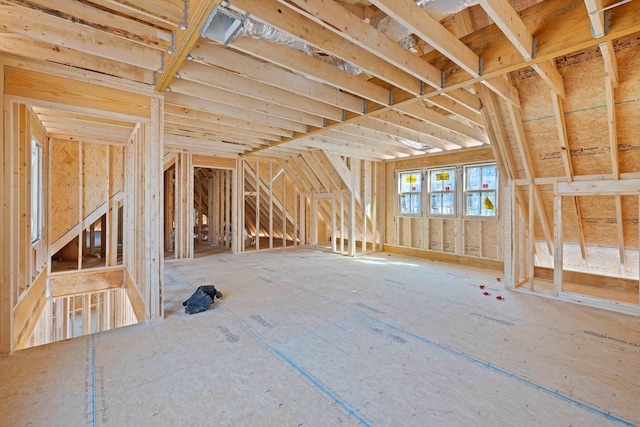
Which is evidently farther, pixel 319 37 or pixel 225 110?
pixel 225 110

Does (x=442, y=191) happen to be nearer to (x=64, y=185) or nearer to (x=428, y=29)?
(x=428, y=29)

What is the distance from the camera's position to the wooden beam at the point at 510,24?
1.86 meters

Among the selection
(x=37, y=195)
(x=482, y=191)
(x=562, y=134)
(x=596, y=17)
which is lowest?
(x=37, y=195)

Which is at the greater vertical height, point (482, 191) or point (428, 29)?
point (428, 29)

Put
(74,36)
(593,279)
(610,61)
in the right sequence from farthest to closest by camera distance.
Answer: (593,279), (610,61), (74,36)

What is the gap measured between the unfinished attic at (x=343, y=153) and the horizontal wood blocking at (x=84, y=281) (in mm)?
36

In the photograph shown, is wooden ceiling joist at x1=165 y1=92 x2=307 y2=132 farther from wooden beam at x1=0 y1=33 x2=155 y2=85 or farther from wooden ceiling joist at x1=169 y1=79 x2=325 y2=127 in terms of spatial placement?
wooden beam at x1=0 y1=33 x2=155 y2=85

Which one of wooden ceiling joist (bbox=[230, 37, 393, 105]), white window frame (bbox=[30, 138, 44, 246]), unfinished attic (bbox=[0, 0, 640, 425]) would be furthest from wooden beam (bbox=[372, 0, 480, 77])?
white window frame (bbox=[30, 138, 44, 246])

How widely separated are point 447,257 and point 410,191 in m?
1.83

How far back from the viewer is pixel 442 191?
6.77 metres

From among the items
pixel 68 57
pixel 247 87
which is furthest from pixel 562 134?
pixel 68 57

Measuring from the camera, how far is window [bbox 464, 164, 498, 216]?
5984 millimetres

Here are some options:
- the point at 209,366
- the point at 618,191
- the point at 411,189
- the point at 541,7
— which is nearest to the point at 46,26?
the point at 209,366

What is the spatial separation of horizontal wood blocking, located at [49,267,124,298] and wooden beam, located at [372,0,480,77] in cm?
579
